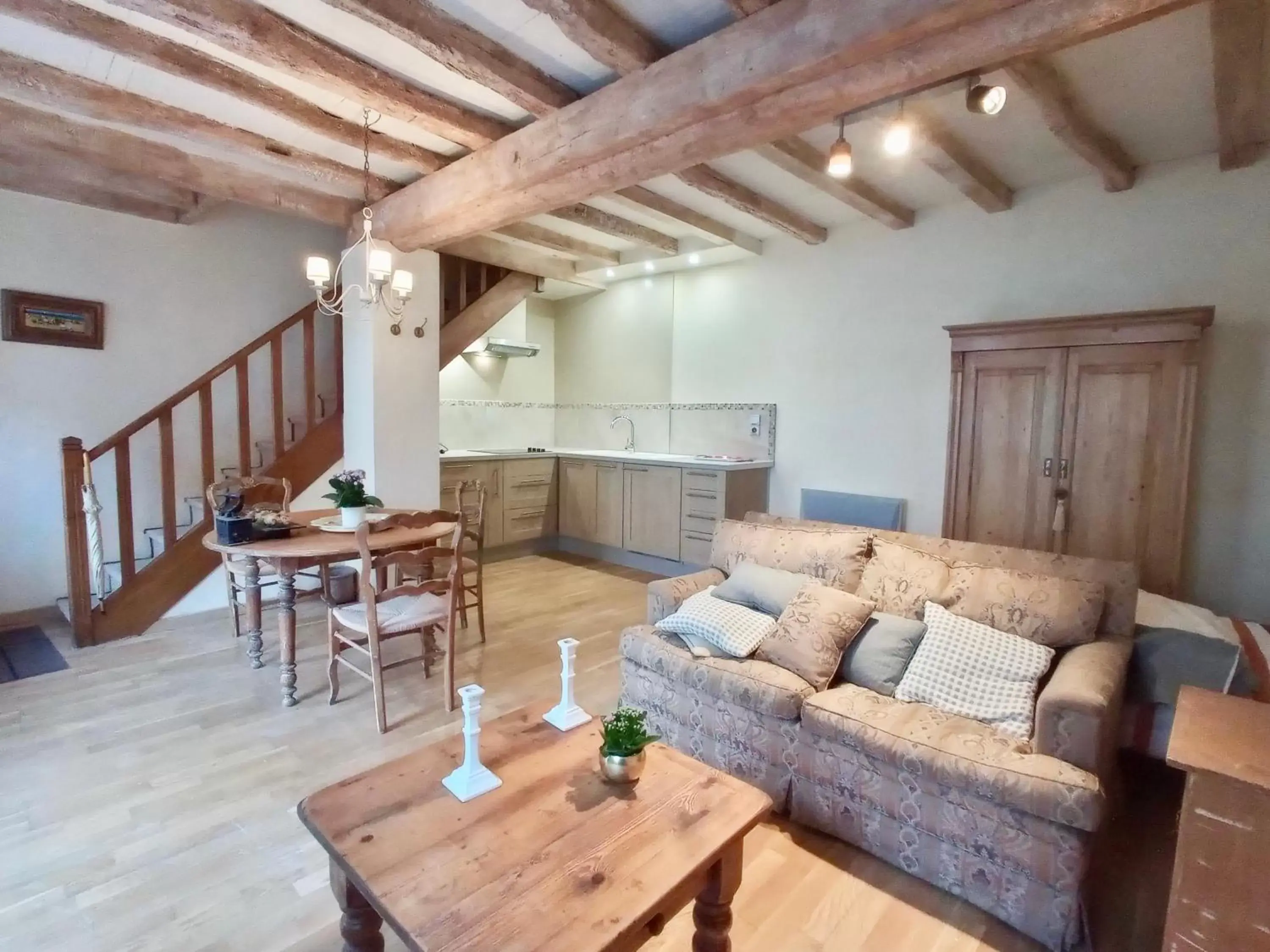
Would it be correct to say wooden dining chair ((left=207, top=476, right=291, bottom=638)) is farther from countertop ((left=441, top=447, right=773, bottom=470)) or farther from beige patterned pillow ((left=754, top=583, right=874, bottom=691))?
beige patterned pillow ((left=754, top=583, right=874, bottom=691))

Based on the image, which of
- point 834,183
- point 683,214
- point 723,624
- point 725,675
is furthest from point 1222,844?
point 683,214

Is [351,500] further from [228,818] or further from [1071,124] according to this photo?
[1071,124]

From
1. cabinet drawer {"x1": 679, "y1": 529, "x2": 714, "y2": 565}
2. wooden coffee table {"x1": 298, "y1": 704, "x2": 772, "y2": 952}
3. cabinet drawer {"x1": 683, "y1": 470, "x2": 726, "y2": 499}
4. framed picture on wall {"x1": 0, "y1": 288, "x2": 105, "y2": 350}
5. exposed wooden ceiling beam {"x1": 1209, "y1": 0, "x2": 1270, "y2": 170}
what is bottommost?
cabinet drawer {"x1": 679, "y1": 529, "x2": 714, "y2": 565}

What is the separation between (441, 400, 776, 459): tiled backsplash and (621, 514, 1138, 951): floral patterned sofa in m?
2.83

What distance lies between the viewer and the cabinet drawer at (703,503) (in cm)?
485

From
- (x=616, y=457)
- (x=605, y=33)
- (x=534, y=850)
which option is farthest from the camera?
(x=616, y=457)

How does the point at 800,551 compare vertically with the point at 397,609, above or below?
above

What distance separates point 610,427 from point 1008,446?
371cm

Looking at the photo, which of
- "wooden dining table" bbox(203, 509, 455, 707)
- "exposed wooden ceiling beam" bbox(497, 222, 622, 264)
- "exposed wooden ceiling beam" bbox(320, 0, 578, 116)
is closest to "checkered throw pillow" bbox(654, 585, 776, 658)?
"wooden dining table" bbox(203, 509, 455, 707)

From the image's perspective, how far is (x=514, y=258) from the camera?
5250 millimetres

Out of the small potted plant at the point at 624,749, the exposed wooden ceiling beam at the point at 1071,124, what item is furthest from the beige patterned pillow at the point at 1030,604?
the exposed wooden ceiling beam at the point at 1071,124

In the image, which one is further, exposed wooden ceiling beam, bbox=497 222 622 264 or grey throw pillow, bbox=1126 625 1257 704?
exposed wooden ceiling beam, bbox=497 222 622 264

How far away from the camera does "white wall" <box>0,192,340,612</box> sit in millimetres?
3951

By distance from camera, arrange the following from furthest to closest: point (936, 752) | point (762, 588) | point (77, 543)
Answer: point (77, 543)
point (762, 588)
point (936, 752)
